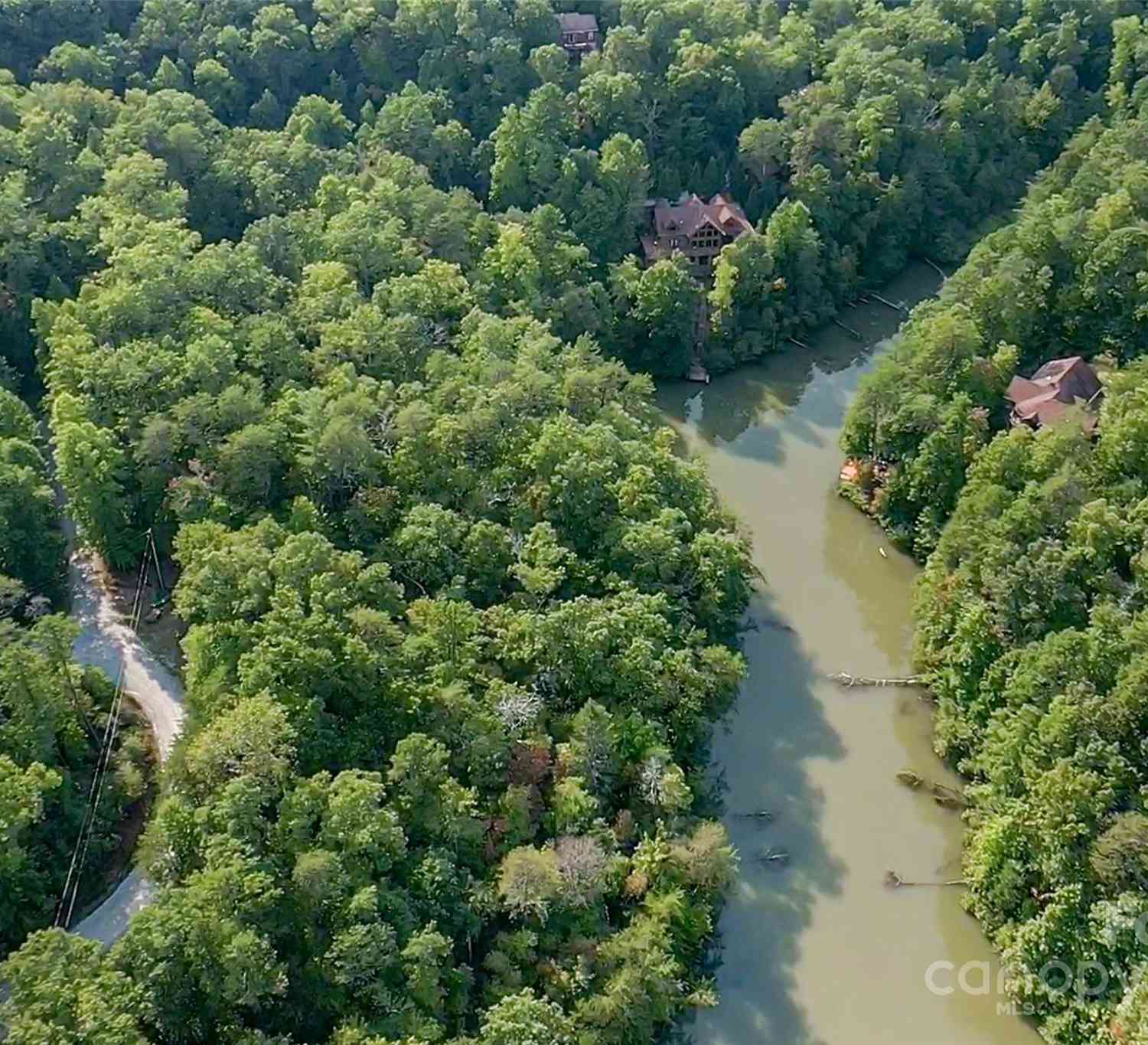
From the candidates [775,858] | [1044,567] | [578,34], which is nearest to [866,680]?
[1044,567]

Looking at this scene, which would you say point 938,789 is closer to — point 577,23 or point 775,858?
point 775,858

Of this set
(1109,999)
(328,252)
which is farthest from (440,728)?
(328,252)

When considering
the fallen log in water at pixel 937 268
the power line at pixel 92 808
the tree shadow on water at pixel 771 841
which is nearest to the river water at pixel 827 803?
the tree shadow on water at pixel 771 841

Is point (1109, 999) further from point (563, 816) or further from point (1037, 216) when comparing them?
point (1037, 216)

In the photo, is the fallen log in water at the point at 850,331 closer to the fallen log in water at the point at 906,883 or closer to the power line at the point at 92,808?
the fallen log in water at the point at 906,883

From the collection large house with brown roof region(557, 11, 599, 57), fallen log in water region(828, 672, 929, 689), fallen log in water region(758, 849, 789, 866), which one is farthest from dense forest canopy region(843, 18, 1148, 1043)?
large house with brown roof region(557, 11, 599, 57)

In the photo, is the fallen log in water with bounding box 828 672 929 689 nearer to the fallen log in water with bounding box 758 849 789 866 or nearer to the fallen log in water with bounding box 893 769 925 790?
the fallen log in water with bounding box 893 769 925 790
